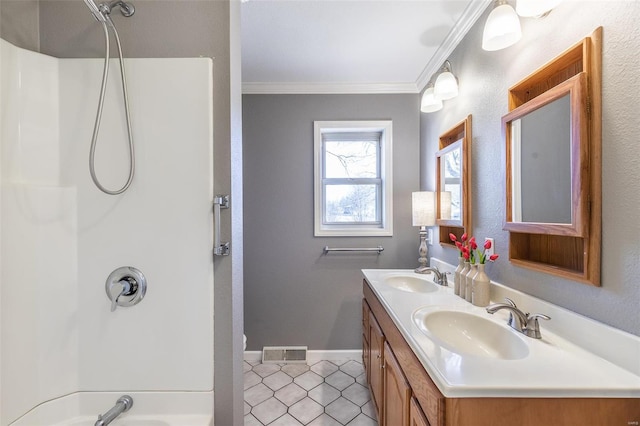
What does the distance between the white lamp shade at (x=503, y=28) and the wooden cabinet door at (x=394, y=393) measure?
4.90ft

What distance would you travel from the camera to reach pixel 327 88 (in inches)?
91.0

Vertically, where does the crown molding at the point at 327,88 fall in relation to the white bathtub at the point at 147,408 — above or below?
above

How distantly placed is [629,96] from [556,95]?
8.4 inches

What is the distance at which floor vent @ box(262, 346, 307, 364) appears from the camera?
2.29m

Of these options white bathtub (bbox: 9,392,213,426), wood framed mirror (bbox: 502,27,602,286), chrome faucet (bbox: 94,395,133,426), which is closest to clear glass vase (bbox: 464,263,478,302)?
wood framed mirror (bbox: 502,27,602,286)

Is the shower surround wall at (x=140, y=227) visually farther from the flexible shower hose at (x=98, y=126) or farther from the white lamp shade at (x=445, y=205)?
the white lamp shade at (x=445, y=205)

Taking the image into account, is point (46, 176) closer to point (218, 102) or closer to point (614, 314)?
point (218, 102)

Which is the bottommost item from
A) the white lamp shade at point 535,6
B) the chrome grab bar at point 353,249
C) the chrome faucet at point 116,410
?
the chrome faucet at point 116,410

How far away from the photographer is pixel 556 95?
3.04ft

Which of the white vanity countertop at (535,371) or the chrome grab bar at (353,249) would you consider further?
the chrome grab bar at (353,249)

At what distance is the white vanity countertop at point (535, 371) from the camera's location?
0.65m

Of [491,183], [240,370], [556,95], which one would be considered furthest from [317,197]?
[556,95]

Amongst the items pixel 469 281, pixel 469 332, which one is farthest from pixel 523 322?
pixel 469 281

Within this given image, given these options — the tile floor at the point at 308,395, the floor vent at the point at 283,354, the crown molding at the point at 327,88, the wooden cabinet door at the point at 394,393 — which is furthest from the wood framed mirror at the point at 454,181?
the floor vent at the point at 283,354
